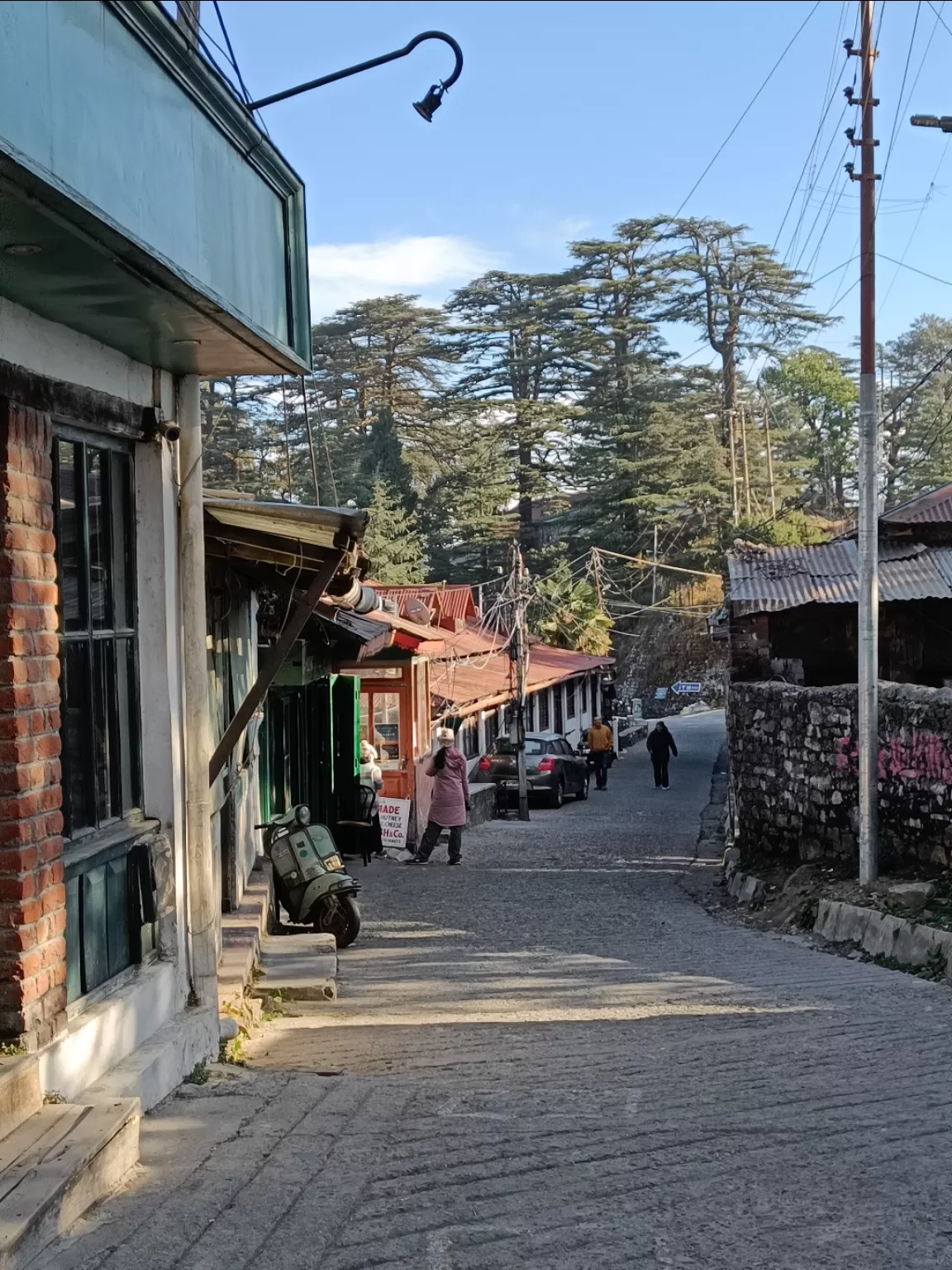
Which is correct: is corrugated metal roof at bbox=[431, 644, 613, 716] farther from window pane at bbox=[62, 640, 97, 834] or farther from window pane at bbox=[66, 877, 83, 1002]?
window pane at bbox=[66, 877, 83, 1002]

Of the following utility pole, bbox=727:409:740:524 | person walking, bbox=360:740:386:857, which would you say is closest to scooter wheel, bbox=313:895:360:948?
person walking, bbox=360:740:386:857

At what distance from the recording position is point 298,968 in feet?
27.3

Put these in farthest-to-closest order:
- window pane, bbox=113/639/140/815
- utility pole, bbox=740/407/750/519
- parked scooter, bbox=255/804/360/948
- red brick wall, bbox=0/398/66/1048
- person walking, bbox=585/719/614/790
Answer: utility pole, bbox=740/407/750/519, person walking, bbox=585/719/614/790, parked scooter, bbox=255/804/360/948, window pane, bbox=113/639/140/815, red brick wall, bbox=0/398/66/1048

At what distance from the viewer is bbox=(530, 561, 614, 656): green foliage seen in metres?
42.2

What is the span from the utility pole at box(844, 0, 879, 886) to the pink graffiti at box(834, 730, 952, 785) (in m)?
0.15

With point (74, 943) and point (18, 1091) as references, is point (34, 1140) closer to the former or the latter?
point (18, 1091)

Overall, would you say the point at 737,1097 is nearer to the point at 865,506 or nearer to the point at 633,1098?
the point at 633,1098

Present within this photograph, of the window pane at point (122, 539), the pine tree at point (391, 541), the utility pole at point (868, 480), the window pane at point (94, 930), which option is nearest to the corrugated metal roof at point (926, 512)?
the utility pole at point (868, 480)

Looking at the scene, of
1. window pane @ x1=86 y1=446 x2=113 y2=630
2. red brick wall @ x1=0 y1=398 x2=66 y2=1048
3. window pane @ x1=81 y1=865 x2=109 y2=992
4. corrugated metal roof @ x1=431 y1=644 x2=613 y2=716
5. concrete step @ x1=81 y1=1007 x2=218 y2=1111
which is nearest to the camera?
red brick wall @ x1=0 y1=398 x2=66 y2=1048

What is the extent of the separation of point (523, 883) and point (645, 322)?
41.7 m

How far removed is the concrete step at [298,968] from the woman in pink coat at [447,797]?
7023 millimetres

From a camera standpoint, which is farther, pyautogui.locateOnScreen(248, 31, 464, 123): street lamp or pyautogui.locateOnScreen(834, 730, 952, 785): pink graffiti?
pyautogui.locateOnScreen(834, 730, 952, 785): pink graffiti

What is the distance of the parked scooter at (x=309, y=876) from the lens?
9.90 metres

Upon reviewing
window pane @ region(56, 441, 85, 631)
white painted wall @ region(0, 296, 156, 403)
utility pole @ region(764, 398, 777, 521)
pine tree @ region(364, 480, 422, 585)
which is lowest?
window pane @ region(56, 441, 85, 631)
